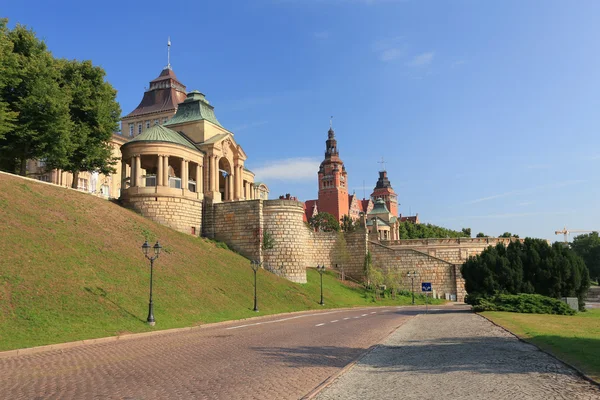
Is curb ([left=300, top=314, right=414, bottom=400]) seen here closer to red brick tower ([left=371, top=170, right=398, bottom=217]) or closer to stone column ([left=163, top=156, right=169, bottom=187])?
stone column ([left=163, top=156, right=169, bottom=187])

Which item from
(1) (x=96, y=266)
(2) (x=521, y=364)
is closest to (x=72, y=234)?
(1) (x=96, y=266)

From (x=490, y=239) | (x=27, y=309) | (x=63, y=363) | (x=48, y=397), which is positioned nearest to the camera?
(x=48, y=397)

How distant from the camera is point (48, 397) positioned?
8812 mm

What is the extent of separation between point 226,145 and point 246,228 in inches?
426

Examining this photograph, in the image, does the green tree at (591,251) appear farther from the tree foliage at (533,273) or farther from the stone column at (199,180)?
the stone column at (199,180)

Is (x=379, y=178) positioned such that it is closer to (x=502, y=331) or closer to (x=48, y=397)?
(x=502, y=331)

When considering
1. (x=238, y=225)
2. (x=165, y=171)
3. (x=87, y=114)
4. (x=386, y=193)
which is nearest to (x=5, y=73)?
(x=87, y=114)

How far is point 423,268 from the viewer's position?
60500 millimetres

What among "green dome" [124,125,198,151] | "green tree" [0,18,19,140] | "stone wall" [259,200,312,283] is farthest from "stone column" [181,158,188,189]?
"green tree" [0,18,19,140]

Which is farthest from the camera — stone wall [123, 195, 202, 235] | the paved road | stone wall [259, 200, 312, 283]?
stone wall [259, 200, 312, 283]

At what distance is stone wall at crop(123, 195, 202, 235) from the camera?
4325 cm

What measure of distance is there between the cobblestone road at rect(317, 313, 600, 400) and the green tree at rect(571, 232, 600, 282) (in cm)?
10479

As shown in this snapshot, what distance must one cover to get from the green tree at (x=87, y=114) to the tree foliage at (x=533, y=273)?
33.2 meters

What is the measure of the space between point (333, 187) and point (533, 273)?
101 metres
